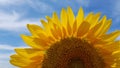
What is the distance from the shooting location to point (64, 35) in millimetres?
3922

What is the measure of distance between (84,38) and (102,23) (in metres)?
0.31

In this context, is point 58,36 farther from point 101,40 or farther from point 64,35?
point 101,40

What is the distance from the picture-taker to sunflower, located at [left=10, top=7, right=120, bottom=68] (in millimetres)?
3777

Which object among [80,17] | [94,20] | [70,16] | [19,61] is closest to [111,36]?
[94,20]

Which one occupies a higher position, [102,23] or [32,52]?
[102,23]

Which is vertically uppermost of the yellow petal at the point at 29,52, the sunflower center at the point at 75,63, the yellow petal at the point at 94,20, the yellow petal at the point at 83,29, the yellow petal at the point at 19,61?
the yellow petal at the point at 94,20

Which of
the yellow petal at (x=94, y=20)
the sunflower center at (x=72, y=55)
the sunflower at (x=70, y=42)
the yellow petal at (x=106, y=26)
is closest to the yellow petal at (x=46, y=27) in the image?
the sunflower at (x=70, y=42)

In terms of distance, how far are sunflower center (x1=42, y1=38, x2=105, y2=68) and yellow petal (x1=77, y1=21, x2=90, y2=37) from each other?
0.29ft

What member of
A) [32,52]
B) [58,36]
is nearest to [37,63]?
[32,52]

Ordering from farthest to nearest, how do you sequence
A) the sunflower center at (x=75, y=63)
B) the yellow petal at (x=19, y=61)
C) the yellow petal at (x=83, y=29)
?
the yellow petal at (x=19, y=61), the yellow petal at (x=83, y=29), the sunflower center at (x=75, y=63)

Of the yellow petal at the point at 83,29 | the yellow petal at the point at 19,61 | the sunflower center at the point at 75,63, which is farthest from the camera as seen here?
the yellow petal at the point at 19,61

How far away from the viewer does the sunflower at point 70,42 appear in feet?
12.4

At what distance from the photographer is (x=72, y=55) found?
3684 millimetres

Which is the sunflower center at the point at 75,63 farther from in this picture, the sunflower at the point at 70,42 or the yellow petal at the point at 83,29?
the yellow petal at the point at 83,29
